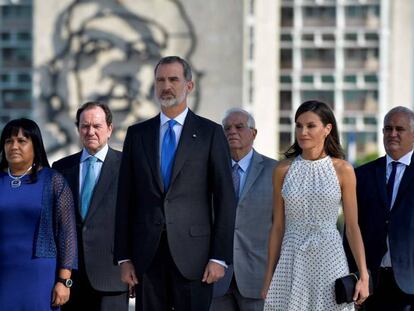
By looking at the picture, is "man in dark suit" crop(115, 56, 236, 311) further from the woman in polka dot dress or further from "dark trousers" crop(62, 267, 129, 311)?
"dark trousers" crop(62, 267, 129, 311)

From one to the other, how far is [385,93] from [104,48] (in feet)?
129

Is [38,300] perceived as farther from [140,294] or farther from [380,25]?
[380,25]

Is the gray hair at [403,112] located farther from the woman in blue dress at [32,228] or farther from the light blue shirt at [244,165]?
the woman in blue dress at [32,228]

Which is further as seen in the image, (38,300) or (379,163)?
(379,163)

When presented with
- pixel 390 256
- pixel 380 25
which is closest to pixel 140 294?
pixel 390 256

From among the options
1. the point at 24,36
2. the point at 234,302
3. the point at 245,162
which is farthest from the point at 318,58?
the point at 234,302

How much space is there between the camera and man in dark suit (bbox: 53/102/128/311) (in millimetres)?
6680

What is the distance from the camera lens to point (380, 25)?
6244cm

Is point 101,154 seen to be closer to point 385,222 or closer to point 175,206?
point 175,206

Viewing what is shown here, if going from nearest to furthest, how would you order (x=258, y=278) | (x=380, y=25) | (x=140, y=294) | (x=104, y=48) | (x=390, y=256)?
(x=140, y=294)
(x=390, y=256)
(x=258, y=278)
(x=104, y=48)
(x=380, y=25)

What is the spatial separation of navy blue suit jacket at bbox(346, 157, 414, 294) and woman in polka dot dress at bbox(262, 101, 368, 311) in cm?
91

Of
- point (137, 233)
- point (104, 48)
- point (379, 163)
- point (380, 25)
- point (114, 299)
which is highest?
point (380, 25)

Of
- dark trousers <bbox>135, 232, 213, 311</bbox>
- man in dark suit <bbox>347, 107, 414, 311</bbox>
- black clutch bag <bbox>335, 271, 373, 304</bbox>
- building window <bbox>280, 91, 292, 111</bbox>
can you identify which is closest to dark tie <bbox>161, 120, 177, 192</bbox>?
dark trousers <bbox>135, 232, 213, 311</bbox>

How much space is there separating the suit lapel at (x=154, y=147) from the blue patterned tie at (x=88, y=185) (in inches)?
45.9
